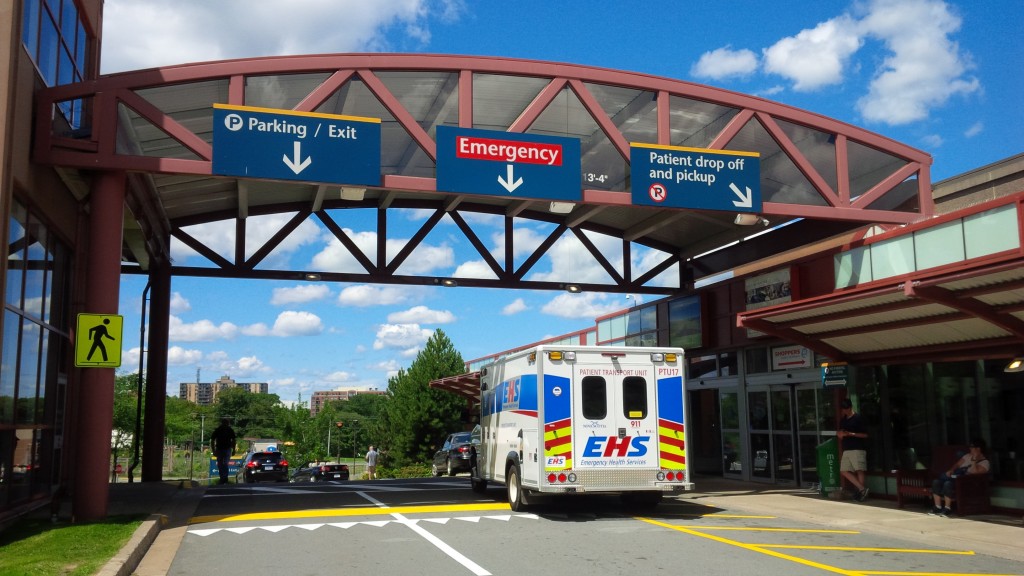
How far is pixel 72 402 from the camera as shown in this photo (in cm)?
1752

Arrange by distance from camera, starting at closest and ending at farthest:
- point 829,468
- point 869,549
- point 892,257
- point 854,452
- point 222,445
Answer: point 869,549, point 854,452, point 892,257, point 829,468, point 222,445

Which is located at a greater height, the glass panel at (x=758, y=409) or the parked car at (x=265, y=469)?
the glass panel at (x=758, y=409)

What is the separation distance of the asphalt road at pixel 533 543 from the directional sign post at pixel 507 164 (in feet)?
18.6

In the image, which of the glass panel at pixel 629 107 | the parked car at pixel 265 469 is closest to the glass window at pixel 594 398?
the glass panel at pixel 629 107

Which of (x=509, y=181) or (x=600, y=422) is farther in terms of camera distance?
(x=509, y=181)

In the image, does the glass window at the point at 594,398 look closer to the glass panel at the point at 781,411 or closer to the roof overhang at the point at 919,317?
the roof overhang at the point at 919,317

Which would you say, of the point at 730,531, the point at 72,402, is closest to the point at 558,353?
the point at 730,531

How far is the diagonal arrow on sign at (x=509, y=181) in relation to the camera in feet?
53.1

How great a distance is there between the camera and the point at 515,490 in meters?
15.0

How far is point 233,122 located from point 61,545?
24.1 feet

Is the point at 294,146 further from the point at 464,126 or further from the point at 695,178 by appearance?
the point at 695,178

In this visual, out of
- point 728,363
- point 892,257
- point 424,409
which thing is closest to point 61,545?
point 892,257

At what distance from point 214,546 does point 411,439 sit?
166 ft

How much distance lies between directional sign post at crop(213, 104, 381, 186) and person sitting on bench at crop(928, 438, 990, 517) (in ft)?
34.1
